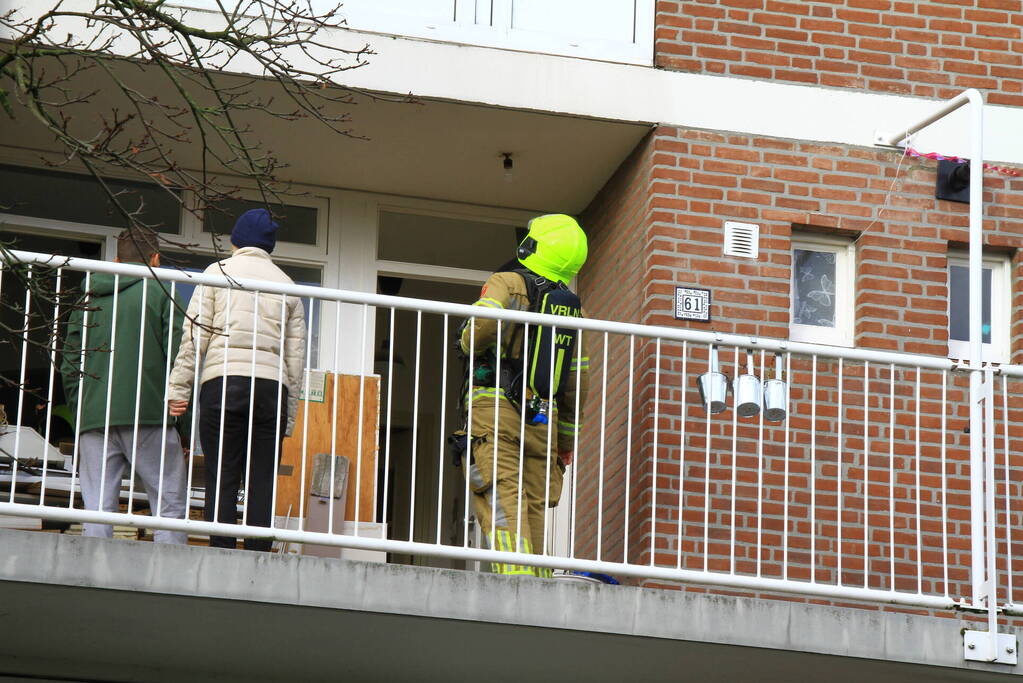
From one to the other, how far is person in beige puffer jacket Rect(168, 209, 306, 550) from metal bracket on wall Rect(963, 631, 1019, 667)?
3.16 m

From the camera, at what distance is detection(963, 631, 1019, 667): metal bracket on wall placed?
845 centimetres

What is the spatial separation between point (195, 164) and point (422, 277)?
1519mm

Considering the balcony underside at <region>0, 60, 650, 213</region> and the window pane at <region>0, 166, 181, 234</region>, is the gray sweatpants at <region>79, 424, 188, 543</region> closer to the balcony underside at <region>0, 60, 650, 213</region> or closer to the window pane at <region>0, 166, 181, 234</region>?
the balcony underside at <region>0, 60, 650, 213</region>

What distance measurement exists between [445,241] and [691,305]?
2077mm

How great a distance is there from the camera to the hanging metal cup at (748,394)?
8.73 m

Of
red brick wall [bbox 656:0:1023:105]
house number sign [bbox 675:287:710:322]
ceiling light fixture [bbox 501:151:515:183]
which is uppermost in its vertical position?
red brick wall [bbox 656:0:1023:105]

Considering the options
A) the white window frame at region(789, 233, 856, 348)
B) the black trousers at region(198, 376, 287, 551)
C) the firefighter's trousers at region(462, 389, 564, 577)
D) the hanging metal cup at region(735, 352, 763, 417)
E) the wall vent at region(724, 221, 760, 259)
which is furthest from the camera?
the white window frame at region(789, 233, 856, 348)

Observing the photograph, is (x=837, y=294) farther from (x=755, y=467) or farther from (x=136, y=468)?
(x=136, y=468)

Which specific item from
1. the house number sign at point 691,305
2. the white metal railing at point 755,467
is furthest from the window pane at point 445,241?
the house number sign at point 691,305

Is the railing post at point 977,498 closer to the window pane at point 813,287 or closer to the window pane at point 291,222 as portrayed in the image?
the window pane at point 813,287

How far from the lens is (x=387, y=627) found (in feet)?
27.4

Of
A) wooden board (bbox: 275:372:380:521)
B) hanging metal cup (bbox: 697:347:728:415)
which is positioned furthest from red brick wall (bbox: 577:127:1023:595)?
wooden board (bbox: 275:372:380:521)

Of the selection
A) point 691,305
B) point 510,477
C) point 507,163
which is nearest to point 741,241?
point 691,305

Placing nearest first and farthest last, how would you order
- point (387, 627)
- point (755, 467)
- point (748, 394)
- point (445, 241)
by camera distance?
point (387, 627) → point (748, 394) → point (755, 467) → point (445, 241)
